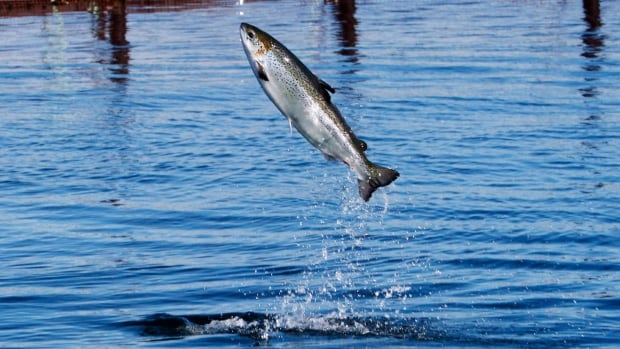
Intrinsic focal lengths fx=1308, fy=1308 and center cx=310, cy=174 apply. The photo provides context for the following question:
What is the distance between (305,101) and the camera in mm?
7184

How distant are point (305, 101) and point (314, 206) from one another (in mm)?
6367

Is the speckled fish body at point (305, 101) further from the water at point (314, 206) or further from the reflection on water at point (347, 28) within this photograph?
the reflection on water at point (347, 28)

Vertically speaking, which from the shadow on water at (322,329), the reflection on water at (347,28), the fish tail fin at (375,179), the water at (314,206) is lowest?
the shadow on water at (322,329)

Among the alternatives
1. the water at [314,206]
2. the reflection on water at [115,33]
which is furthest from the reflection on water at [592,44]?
the reflection on water at [115,33]

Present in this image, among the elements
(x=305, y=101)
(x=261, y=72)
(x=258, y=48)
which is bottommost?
(x=305, y=101)

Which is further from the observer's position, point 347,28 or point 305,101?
point 347,28

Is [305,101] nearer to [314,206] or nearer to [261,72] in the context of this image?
[261,72]

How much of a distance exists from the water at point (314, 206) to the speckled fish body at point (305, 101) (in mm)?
2118

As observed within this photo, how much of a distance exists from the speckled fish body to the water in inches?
83.4

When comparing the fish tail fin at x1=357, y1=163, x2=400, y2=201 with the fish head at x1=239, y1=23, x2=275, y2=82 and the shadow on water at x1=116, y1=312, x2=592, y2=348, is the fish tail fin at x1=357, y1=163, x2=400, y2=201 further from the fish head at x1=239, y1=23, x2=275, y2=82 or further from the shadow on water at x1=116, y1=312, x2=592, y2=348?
the shadow on water at x1=116, y1=312, x2=592, y2=348

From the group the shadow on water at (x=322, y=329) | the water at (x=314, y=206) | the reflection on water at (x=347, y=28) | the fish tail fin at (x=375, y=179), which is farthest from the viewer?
the reflection on water at (x=347, y=28)

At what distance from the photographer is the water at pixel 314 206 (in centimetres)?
965

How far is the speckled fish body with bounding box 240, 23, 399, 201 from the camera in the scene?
7.00 meters

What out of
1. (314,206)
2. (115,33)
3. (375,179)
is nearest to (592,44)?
(115,33)
